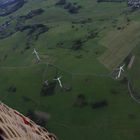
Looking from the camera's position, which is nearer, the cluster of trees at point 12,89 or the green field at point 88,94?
the green field at point 88,94

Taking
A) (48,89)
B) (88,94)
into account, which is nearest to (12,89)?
(48,89)

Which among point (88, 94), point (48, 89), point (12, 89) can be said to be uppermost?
point (88, 94)

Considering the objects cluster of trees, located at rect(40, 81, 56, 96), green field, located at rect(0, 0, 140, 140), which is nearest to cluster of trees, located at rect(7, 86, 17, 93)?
green field, located at rect(0, 0, 140, 140)

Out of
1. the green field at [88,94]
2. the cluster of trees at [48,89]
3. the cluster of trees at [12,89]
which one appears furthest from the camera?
the cluster of trees at [12,89]

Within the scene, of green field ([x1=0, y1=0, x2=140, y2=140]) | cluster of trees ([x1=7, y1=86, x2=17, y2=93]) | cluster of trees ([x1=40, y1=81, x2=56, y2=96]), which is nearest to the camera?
green field ([x1=0, y1=0, x2=140, y2=140])

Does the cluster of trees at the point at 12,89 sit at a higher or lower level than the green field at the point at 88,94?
lower

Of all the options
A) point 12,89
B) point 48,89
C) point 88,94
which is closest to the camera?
point 88,94

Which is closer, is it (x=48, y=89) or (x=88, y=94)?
(x=88, y=94)

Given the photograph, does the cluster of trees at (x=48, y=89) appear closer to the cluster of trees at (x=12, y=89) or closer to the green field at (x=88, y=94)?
the green field at (x=88, y=94)

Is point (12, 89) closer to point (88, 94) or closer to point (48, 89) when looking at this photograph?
point (48, 89)

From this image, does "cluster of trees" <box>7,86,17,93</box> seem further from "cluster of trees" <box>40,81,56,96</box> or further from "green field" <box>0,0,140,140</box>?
"cluster of trees" <box>40,81,56,96</box>

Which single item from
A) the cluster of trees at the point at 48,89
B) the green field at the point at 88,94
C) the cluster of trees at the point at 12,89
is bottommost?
the cluster of trees at the point at 12,89

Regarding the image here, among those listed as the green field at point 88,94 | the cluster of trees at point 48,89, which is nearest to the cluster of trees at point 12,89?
the green field at point 88,94
